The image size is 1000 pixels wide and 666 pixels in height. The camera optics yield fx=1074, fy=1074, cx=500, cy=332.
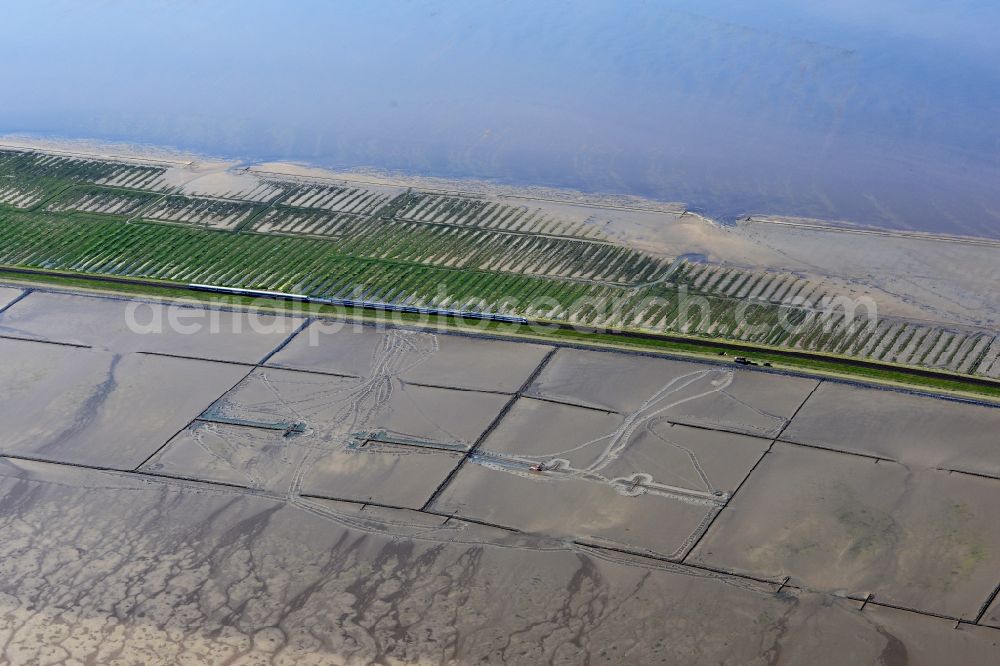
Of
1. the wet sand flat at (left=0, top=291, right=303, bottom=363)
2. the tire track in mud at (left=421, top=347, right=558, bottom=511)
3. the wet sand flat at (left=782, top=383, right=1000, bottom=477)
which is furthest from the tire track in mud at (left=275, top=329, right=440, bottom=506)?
the wet sand flat at (left=782, top=383, right=1000, bottom=477)

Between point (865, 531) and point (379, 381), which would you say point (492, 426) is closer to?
point (379, 381)

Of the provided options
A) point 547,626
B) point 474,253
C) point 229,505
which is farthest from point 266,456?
point 474,253

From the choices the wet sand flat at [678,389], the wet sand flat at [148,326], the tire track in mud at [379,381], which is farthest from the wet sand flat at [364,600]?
the wet sand flat at [148,326]

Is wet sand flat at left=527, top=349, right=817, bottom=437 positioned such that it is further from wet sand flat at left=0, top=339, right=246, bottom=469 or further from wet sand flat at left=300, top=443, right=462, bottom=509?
wet sand flat at left=0, top=339, right=246, bottom=469

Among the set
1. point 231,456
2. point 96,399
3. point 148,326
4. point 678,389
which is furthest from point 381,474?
point 148,326

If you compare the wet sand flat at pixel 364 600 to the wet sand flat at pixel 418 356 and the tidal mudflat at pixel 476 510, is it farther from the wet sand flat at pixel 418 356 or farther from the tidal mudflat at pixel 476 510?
the wet sand flat at pixel 418 356
